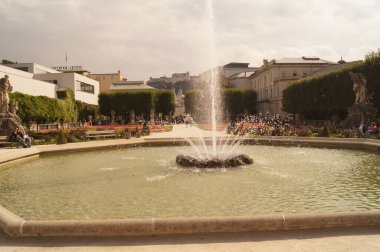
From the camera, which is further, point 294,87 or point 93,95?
point 93,95

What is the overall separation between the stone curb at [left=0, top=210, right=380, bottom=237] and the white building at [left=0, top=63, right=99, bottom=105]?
4950 cm

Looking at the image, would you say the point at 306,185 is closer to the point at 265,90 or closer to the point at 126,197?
the point at 126,197

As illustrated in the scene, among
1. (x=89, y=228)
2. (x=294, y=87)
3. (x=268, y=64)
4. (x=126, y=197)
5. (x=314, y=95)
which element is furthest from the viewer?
(x=268, y=64)

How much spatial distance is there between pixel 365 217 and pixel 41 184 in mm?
9660

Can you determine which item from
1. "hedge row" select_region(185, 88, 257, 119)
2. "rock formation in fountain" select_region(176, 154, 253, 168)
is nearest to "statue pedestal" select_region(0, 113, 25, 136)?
"rock formation in fountain" select_region(176, 154, 253, 168)

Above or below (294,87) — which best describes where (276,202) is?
below

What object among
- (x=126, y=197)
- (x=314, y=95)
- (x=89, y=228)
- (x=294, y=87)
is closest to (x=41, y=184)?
(x=126, y=197)

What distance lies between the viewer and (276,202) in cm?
909

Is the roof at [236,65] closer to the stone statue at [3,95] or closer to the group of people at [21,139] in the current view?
the stone statue at [3,95]

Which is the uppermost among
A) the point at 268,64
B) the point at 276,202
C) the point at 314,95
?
the point at 268,64

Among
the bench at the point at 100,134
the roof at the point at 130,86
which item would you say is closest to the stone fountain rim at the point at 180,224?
the bench at the point at 100,134

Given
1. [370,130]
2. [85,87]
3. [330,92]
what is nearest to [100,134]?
[370,130]

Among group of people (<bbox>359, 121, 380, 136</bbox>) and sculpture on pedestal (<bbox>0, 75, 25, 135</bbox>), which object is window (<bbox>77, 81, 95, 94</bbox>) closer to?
sculpture on pedestal (<bbox>0, 75, 25, 135</bbox>)

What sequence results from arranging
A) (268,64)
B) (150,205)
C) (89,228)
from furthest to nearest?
(268,64), (150,205), (89,228)
